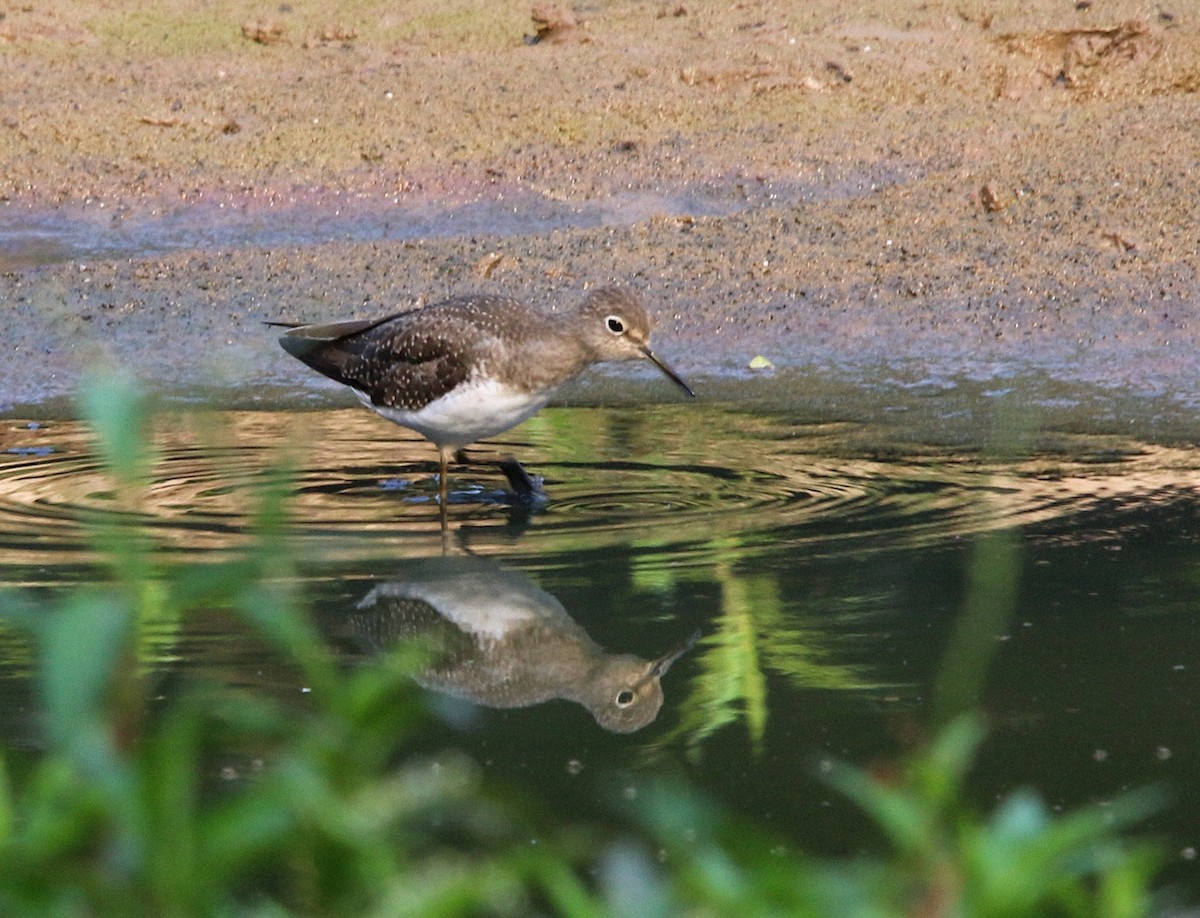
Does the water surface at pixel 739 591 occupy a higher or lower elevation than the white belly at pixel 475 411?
lower

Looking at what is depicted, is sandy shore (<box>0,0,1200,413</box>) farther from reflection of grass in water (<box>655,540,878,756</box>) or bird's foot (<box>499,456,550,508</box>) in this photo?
reflection of grass in water (<box>655,540,878,756</box>)

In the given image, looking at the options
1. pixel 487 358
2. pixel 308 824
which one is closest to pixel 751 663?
pixel 487 358

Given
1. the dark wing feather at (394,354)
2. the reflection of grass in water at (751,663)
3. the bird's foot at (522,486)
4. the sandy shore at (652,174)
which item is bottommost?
the reflection of grass in water at (751,663)

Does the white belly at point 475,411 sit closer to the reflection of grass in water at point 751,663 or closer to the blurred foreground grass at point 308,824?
the reflection of grass in water at point 751,663

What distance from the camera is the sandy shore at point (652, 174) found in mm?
10172

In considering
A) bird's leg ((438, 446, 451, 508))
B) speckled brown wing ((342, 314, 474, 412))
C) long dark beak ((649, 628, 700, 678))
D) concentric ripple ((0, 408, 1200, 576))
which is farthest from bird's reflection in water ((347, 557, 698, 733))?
speckled brown wing ((342, 314, 474, 412))

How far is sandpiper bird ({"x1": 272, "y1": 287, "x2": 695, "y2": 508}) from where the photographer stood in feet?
→ 23.5

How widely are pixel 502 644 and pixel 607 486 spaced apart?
216 cm

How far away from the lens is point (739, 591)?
18.7 ft

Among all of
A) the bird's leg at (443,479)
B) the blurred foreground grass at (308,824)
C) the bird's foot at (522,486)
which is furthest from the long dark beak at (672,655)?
the blurred foreground grass at (308,824)

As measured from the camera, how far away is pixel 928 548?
612 cm

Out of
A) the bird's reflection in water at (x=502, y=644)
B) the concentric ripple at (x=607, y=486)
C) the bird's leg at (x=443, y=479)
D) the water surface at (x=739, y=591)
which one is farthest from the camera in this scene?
the bird's leg at (x=443, y=479)

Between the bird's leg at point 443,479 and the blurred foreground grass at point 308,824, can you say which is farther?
the bird's leg at point 443,479

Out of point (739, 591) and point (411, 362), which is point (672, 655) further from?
point (411, 362)
